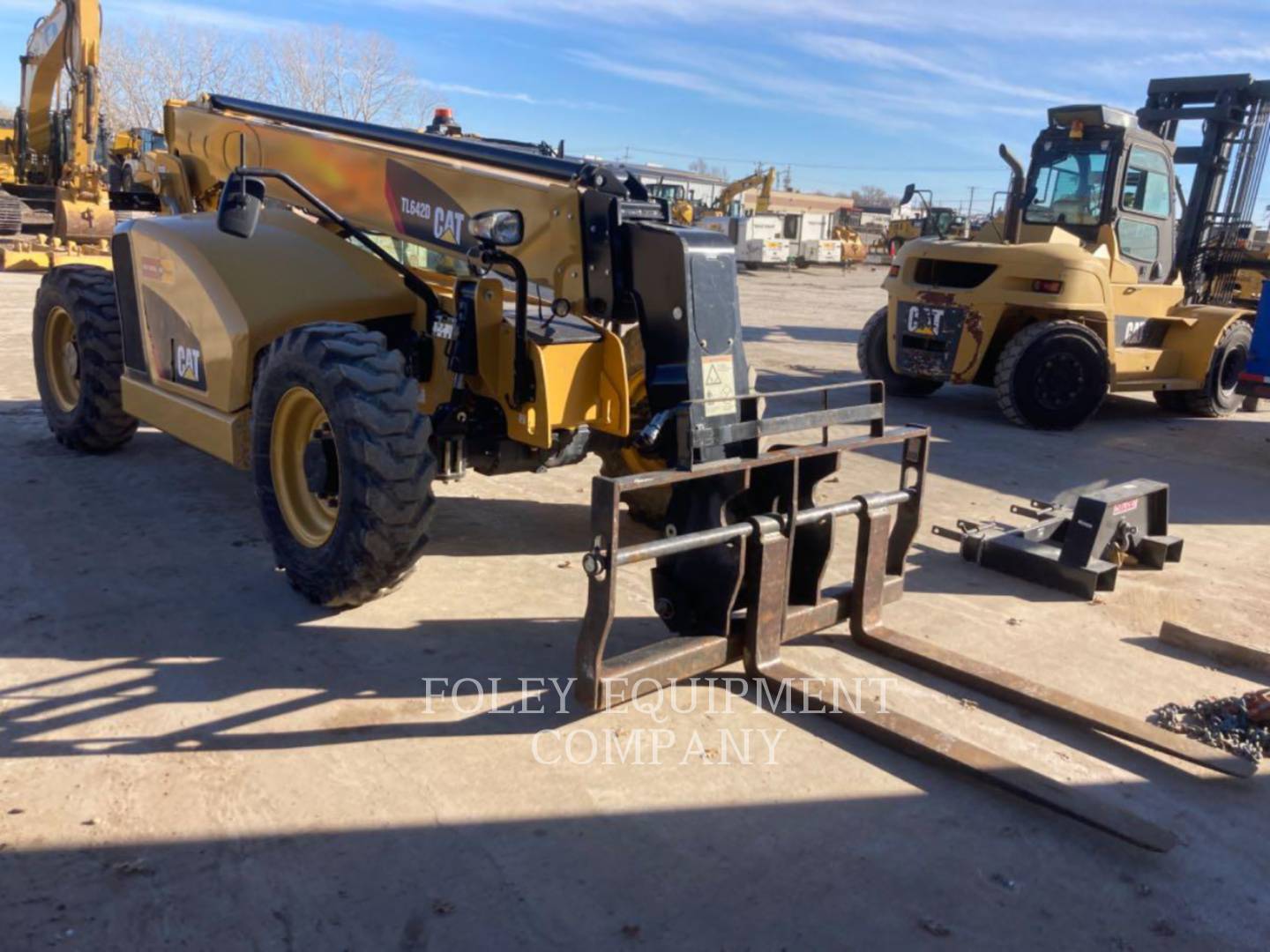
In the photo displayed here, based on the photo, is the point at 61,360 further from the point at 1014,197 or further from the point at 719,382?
the point at 1014,197

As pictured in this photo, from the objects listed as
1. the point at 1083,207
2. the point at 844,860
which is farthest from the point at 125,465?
the point at 1083,207

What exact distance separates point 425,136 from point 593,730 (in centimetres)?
310

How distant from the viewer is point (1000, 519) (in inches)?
257

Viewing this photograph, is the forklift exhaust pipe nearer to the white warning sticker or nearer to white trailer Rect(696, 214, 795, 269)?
the white warning sticker

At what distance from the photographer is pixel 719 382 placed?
13.6 ft

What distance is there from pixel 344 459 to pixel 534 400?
2.59 ft

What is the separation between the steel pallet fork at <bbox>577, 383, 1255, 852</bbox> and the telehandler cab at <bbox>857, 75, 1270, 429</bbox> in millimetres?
5848

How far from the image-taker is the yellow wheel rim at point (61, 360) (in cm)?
689

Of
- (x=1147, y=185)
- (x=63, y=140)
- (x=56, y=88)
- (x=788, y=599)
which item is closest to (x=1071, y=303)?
(x=1147, y=185)

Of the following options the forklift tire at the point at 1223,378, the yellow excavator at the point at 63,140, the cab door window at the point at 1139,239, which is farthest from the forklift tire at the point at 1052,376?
the yellow excavator at the point at 63,140

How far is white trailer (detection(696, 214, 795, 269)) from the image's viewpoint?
1287 inches

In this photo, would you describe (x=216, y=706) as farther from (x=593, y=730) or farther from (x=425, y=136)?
(x=425, y=136)

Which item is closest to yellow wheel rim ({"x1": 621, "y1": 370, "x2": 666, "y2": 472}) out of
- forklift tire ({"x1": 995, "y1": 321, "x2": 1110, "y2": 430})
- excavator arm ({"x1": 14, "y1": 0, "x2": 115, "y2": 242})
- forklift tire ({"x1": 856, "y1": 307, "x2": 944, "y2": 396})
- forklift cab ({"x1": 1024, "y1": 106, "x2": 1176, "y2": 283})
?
forklift tire ({"x1": 995, "y1": 321, "x2": 1110, "y2": 430})

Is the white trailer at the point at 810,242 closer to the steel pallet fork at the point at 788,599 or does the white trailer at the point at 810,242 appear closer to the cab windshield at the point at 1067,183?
the cab windshield at the point at 1067,183
